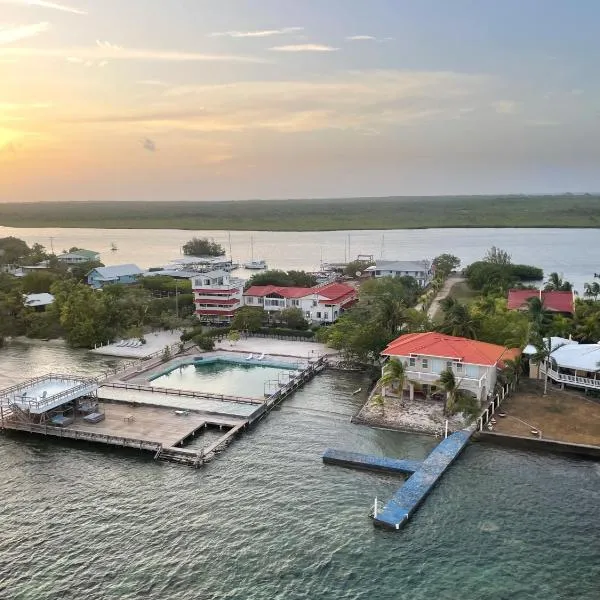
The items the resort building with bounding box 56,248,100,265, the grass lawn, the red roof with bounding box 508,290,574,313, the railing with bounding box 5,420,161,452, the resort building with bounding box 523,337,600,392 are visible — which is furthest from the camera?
the resort building with bounding box 56,248,100,265

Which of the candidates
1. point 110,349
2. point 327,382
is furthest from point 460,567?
point 110,349

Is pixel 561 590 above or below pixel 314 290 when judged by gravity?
below

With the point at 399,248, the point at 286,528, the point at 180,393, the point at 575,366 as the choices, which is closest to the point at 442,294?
the point at 575,366

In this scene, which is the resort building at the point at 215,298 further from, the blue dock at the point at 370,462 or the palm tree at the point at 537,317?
the blue dock at the point at 370,462

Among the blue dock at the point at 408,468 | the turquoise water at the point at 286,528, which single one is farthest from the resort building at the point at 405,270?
the turquoise water at the point at 286,528

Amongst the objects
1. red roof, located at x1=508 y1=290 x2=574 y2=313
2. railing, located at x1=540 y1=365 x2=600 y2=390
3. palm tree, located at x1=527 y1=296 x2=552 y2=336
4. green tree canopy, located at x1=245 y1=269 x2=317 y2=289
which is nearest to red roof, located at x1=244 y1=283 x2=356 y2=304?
green tree canopy, located at x1=245 y1=269 x2=317 y2=289

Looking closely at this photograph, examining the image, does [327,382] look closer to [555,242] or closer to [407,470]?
[407,470]

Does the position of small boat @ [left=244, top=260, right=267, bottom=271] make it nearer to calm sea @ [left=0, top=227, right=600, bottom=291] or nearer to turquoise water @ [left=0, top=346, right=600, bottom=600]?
calm sea @ [left=0, top=227, right=600, bottom=291]
